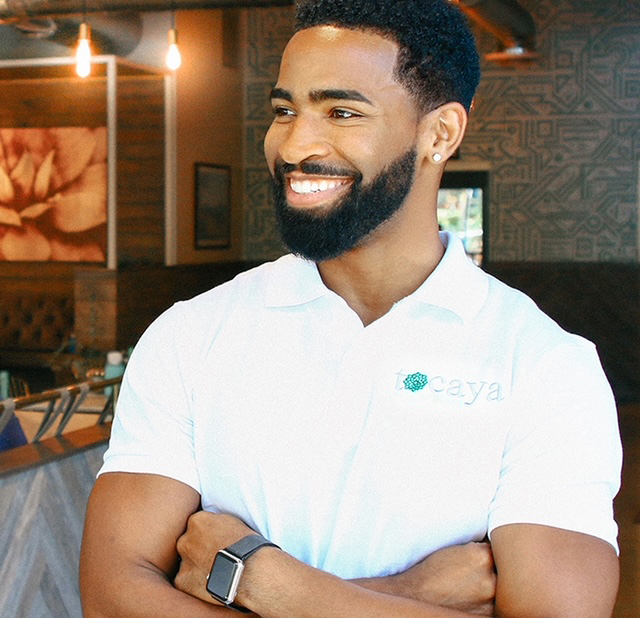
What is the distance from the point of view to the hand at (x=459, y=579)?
124 cm

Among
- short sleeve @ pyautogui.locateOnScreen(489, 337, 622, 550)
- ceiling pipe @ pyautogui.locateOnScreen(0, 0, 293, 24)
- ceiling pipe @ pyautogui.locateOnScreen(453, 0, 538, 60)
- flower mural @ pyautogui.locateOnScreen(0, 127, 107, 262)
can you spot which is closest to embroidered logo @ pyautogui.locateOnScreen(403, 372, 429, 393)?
short sleeve @ pyautogui.locateOnScreen(489, 337, 622, 550)

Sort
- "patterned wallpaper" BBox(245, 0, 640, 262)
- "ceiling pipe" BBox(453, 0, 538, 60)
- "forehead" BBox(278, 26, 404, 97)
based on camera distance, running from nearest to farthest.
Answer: "forehead" BBox(278, 26, 404, 97) → "ceiling pipe" BBox(453, 0, 538, 60) → "patterned wallpaper" BBox(245, 0, 640, 262)

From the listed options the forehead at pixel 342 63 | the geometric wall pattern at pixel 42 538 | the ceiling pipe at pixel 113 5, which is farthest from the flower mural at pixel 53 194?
the forehead at pixel 342 63

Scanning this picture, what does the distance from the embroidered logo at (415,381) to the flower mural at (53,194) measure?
8.23 m

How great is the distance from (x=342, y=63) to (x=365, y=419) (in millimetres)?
439

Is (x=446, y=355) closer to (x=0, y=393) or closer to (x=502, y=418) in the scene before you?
(x=502, y=418)

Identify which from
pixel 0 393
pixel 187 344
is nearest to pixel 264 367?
pixel 187 344

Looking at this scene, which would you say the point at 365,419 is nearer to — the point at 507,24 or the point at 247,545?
the point at 247,545

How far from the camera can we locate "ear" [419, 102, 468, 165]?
134cm

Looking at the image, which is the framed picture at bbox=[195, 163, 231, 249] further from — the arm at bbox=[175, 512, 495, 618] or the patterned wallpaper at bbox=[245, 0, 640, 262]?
the arm at bbox=[175, 512, 495, 618]

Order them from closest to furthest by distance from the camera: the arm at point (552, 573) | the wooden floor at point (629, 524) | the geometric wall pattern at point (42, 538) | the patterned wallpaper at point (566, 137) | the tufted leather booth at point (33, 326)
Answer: the arm at point (552, 573)
the geometric wall pattern at point (42, 538)
the wooden floor at point (629, 524)
the patterned wallpaper at point (566, 137)
the tufted leather booth at point (33, 326)

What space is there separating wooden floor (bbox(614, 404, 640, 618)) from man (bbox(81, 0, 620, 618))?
312 centimetres

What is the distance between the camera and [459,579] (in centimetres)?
124

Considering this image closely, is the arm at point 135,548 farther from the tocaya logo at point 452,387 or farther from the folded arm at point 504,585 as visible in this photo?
the tocaya logo at point 452,387
